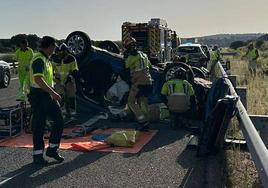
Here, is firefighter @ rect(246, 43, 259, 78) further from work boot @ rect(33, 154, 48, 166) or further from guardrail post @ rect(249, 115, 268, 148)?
work boot @ rect(33, 154, 48, 166)

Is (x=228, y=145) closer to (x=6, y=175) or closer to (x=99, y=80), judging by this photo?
(x=6, y=175)

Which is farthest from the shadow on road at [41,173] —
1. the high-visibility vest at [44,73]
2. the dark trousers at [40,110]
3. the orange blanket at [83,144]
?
the high-visibility vest at [44,73]

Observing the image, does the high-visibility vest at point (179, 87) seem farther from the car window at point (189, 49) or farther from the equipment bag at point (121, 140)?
the car window at point (189, 49)

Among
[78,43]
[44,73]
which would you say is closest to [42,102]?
[44,73]

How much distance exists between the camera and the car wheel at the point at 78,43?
11.5 metres

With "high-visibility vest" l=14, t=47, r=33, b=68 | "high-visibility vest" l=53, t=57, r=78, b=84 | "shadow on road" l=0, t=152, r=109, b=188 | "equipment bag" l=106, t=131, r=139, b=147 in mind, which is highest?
"high-visibility vest" l=14, t=47, r=33, b=68

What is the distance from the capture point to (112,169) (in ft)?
22.0

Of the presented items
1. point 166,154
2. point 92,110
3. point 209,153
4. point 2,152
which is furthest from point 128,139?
point 92,110

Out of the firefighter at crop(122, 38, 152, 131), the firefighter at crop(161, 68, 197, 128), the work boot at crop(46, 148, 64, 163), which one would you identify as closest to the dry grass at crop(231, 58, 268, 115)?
the firefighter at crop(161, 68, 197, 128)

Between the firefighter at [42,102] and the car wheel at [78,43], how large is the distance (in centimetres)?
446

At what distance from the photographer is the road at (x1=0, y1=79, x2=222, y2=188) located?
607 centimetres

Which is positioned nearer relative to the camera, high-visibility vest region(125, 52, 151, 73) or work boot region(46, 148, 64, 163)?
work boot region(46, 148, 64, 163)

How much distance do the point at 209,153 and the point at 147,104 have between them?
3.36m

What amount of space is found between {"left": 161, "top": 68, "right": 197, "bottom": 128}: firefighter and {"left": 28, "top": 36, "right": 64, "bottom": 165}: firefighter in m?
3.22
